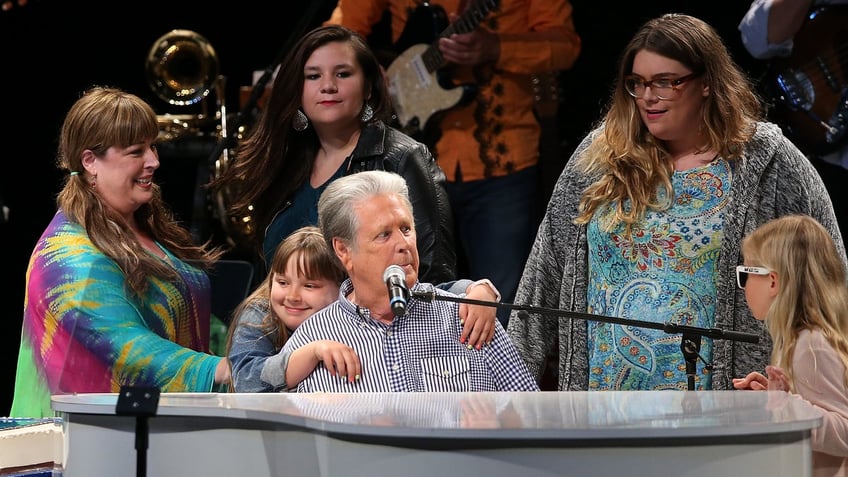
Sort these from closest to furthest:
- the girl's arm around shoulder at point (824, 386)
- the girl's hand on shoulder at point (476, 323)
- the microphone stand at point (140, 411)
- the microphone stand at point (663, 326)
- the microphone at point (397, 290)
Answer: the microphone stand at point (140, 411) < the microphone at point (397, 290) < the microphone stand at point (663, 326) < the girl's arm around shoulder at point (824, 386) < the girl's hand on shoulder at point (476, 323)

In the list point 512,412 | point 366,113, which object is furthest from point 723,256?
point 512,412

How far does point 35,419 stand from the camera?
3.42m

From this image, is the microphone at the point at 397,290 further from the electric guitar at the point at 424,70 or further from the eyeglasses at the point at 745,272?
the electric guitar at the point at 424,70

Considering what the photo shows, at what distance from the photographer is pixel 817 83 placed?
443 cm

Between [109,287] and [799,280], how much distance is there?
188 centimetres

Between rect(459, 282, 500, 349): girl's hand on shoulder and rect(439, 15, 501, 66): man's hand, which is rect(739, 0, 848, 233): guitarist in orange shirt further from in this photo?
rect(459, 282, 500, 349): girl's hand on shoulder

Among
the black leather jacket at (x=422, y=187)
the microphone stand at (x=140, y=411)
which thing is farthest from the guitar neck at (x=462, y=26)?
the microphone stand at (x=140, y=411)

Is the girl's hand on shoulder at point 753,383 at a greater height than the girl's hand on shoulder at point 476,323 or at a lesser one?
lesser

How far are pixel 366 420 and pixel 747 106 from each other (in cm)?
192

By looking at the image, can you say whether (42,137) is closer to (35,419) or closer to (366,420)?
(35,419)

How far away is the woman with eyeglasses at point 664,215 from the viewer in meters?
3.50

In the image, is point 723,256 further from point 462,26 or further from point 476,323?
point 462,26

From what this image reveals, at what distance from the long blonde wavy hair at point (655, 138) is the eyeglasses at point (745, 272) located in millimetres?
332

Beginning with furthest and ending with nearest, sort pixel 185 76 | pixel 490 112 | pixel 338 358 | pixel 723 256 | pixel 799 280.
A: pixel 185 76, pixel 490 112, pixel 723 256, pixel 799 280, pixel 338 358
